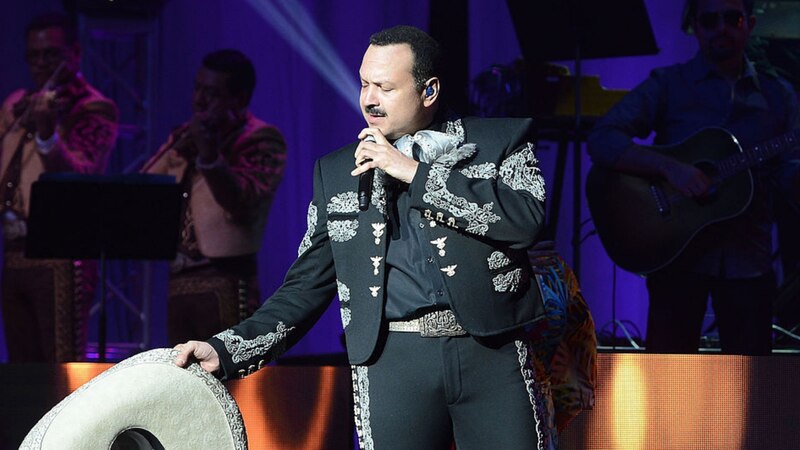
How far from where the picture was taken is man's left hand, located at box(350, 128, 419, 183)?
2357 mm

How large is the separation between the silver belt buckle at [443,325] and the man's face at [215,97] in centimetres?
337

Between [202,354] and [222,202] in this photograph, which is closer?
[202,354]

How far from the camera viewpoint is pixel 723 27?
4.68 m

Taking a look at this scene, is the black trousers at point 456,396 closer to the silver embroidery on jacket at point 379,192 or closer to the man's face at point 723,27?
the silver embroidery on jacket at point 379,192

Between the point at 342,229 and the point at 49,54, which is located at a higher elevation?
the point at 49,54

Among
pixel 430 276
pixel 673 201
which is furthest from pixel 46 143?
pixel 430 276

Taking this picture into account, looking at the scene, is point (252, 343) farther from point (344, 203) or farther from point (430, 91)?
point (430, 91)

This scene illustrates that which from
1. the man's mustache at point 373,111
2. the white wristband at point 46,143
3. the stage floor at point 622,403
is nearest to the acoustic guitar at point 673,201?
the stage floor at point 622,403

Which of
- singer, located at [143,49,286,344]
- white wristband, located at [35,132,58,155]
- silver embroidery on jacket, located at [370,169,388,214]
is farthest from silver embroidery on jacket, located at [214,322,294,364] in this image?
white wristband, located at [35,132,58,155]

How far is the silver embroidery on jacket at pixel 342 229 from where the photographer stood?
262 cm

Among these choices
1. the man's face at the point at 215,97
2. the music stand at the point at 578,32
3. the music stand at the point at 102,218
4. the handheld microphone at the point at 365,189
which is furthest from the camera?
the man's face at the point at 215,97

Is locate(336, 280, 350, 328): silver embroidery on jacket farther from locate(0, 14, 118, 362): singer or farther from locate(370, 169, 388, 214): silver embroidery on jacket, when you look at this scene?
locate(0, 14, 118, 362): singer

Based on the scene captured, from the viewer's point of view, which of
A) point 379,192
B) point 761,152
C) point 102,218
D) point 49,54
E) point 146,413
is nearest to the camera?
point 146,413

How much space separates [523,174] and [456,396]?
21.0 inches
